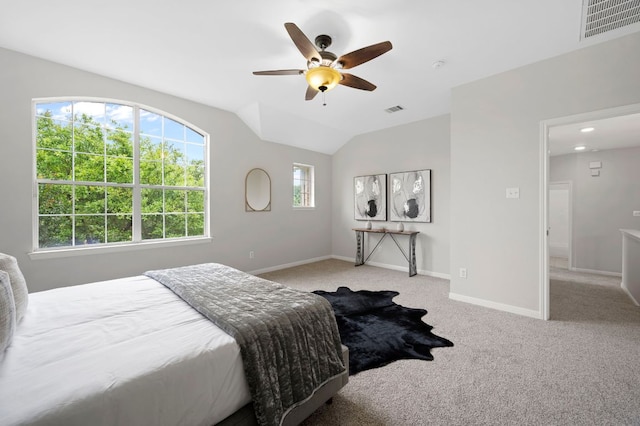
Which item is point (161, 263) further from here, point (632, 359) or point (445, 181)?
point (632, 359)

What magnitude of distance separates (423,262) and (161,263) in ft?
13.8

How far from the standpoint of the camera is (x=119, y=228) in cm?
351

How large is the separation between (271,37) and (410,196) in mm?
3525

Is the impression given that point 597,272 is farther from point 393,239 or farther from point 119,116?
point 119,116

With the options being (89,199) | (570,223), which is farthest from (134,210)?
(570,223)

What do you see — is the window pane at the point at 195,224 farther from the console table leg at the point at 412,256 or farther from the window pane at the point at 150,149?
the console table leg at the point at 412,256

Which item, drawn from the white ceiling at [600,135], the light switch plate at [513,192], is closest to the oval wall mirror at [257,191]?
the light switch plate at [513,192]

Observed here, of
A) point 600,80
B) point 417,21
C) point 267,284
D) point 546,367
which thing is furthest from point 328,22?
point 546,367

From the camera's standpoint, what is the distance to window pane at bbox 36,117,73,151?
3.02m

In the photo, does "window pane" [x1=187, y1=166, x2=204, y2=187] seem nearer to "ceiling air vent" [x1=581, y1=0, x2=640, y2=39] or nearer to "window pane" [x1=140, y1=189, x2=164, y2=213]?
"window pane" [x1=140, y1=189, x2=164, y2=213]

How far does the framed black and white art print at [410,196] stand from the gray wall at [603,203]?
3216 mm

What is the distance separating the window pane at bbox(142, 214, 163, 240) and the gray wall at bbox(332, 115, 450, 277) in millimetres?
3576

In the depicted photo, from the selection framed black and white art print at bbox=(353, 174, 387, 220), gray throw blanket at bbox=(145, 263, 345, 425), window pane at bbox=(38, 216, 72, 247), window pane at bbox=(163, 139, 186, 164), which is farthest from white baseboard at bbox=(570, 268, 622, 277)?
window pane at bbox=(38, 216, 72, 247)

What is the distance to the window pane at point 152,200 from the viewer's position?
370 cm
